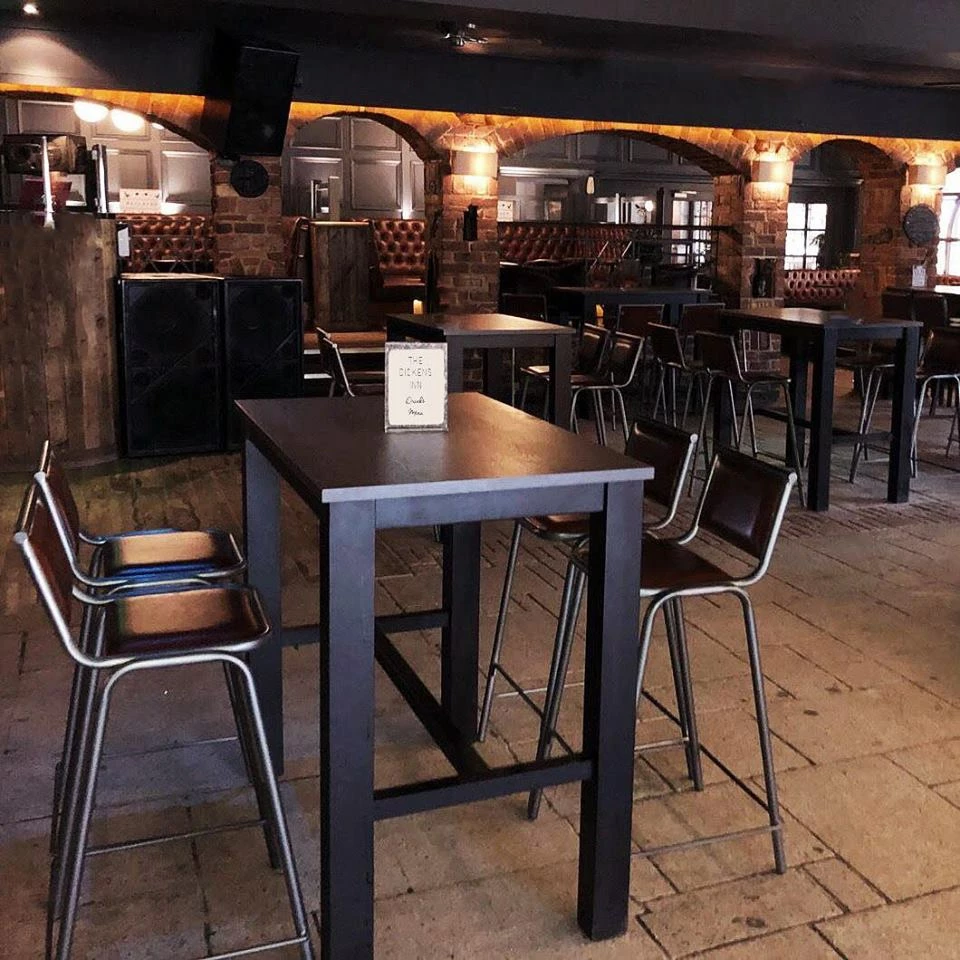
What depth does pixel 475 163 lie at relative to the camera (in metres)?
8.35

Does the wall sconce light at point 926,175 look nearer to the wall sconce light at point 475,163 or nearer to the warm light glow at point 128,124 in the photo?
the wall sconce light at point 475,163

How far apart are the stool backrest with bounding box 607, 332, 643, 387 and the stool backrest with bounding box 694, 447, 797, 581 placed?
10.6 feet

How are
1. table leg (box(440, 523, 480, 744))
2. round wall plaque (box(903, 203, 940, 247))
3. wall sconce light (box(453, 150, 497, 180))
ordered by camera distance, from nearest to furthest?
table leg (box(440, 523, 480, 744)) < wall sconce light (box(453, 150, 497, 180)) < round wall plaque (box(903, 203, 940, 247))

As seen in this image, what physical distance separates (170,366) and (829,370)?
3515 mm

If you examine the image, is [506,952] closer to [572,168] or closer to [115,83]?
[115,83]

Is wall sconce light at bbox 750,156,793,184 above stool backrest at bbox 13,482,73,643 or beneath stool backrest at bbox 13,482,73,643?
above

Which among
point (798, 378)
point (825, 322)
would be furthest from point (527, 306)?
point (825, 322)

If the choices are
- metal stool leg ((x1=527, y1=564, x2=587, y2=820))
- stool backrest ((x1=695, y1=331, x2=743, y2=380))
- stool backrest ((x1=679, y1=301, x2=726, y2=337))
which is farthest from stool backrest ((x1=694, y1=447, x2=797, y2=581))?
stool backrest ((x1=679, y1=301, x2=726, y2=337))

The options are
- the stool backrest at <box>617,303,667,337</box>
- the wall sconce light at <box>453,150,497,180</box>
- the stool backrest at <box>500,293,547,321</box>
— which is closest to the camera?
the stool backrest at <box>617,303,667,337</box>

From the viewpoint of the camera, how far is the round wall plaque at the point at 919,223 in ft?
32.0

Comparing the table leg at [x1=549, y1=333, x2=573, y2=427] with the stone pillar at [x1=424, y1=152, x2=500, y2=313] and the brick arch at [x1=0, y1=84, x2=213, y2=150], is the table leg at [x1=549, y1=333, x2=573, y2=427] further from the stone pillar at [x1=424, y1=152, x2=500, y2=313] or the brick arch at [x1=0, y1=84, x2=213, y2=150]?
the brick arch at [x1=0, y1=84, x2=213, y2=150]

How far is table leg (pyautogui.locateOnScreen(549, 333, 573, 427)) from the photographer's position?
15.5ft

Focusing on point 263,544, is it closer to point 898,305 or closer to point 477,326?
point 477,326

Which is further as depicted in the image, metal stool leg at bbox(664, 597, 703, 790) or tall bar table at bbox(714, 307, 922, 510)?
tall bar table at bbox(714, 307, 922, 510)
